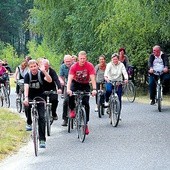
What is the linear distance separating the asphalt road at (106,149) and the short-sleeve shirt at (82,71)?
136 centimetres

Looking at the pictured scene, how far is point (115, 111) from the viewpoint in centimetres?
1477

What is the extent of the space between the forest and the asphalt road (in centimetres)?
655

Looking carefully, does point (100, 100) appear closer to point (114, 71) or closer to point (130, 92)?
point (114, 71)

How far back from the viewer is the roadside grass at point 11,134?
39.5 ft

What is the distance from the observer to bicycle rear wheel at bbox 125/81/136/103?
22.4 metres

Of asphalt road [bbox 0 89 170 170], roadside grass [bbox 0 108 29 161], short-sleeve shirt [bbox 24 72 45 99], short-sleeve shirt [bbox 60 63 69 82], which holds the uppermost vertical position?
short-sleeve shirt [bbox 60 63 69 82]

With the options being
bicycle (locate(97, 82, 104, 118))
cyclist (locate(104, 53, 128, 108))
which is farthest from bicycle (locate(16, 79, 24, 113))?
cyclist (locate(104, 53, 128, 108))

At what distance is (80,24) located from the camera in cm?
2909

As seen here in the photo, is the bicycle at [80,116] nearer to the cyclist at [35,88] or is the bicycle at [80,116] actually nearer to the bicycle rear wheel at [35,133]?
the cyclist at [35,88]

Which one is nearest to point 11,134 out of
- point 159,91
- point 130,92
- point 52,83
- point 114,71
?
point 52,83

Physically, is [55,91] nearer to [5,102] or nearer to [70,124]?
[70,124]

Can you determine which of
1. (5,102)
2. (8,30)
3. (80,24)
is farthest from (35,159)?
(8,30)

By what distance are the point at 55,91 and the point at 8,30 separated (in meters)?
81.1

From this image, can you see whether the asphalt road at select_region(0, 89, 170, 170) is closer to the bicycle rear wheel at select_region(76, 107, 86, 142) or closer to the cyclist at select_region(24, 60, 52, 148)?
the bicycle rear wheel at select_region(76, 107, 86, 142)
